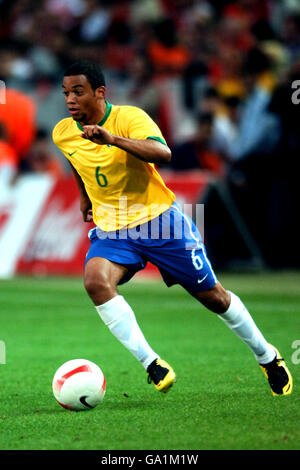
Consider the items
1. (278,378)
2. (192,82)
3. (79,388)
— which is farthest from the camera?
(192,82)

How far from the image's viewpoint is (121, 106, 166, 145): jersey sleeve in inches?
227

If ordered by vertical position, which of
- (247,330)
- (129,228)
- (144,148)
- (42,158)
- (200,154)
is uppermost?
(144,148)

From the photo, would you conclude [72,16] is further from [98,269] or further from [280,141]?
[98,269]

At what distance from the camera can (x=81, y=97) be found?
5.86 m

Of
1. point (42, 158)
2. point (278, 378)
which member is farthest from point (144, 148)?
point (42, 158)

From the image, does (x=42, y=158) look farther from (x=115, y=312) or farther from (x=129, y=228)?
(x=115, y=312)

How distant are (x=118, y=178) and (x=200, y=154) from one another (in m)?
7.68

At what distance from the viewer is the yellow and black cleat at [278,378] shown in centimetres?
596

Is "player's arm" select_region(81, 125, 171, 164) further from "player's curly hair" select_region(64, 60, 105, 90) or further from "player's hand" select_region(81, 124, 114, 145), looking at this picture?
"player's curly hair" select_region(64, 60, 105, 90)

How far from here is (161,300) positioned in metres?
11.1

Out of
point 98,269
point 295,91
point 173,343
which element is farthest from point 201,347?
point 295,91

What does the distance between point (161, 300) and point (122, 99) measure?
16.8 ft

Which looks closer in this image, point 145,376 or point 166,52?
point 145,376

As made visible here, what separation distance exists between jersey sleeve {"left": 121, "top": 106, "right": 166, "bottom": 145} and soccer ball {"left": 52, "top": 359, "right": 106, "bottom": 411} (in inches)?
58.5
